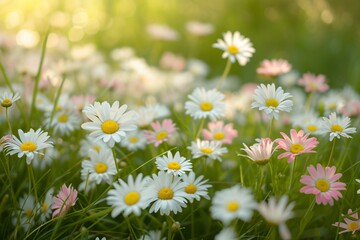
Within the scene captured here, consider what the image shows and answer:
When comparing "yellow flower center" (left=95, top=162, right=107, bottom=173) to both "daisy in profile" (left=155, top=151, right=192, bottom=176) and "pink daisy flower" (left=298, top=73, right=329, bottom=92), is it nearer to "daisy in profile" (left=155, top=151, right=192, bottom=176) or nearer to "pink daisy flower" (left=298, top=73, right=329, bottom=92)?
"daisy in profile" (left=155, top=151, right=192, bottom=176)

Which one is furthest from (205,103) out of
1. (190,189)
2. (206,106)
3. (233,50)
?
(190,189)

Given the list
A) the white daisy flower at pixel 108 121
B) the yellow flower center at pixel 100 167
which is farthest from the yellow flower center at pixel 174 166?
the yellow flower center at pixel 100 167

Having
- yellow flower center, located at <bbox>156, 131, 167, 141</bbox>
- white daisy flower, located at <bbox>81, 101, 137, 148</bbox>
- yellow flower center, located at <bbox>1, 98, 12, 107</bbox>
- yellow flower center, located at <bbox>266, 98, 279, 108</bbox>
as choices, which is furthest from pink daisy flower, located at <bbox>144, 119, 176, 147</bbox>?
yellow flower center, located at <bbox>1, 98, 12, 107</bbox>

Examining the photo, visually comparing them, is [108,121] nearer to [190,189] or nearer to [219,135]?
[190,189]

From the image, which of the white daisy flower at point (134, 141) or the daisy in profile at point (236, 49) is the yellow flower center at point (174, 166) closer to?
the white daisy flower at point (134, 141)

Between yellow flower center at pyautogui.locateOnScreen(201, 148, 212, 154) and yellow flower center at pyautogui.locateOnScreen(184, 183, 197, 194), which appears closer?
yellow flower center at pyautogui.locateOnScreen(184, 183, 197, 194)
